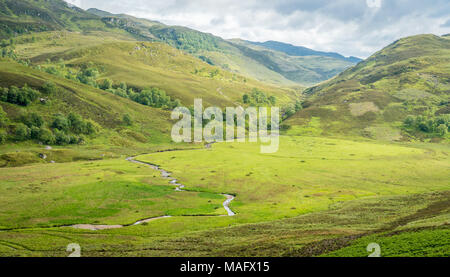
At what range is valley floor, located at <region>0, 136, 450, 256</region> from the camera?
38.9 meters

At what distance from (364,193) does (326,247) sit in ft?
197

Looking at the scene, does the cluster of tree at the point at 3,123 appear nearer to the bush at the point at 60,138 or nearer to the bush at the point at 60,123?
the bush at the point at 60,123

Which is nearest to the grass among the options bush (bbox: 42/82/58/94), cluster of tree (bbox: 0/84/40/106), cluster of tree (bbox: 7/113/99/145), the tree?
cluster of tree (bbox: 7/113/99/145)

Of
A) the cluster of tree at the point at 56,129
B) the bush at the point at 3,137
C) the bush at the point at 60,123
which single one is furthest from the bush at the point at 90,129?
the bush at the point at 3,137

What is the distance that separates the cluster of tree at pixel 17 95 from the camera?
171 meters

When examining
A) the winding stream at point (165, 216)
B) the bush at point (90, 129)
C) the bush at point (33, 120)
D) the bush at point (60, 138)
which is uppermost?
the bush at point (33, 120)

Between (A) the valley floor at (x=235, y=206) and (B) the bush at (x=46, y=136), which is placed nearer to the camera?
(A) the valley floor at (x=235, y=206)

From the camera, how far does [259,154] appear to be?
157875mm

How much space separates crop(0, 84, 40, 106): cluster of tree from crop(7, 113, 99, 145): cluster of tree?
589 inches

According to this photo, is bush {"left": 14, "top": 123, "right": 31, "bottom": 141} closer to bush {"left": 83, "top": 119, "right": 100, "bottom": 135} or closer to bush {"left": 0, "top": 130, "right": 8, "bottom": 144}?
bush {"left": 0, "top": 130, "right": 8, "bottom": 144}

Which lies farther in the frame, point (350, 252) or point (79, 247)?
point (79, 247)

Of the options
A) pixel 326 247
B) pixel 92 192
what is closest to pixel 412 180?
pixel 326 247

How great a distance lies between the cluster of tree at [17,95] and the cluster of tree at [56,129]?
14952 mm
